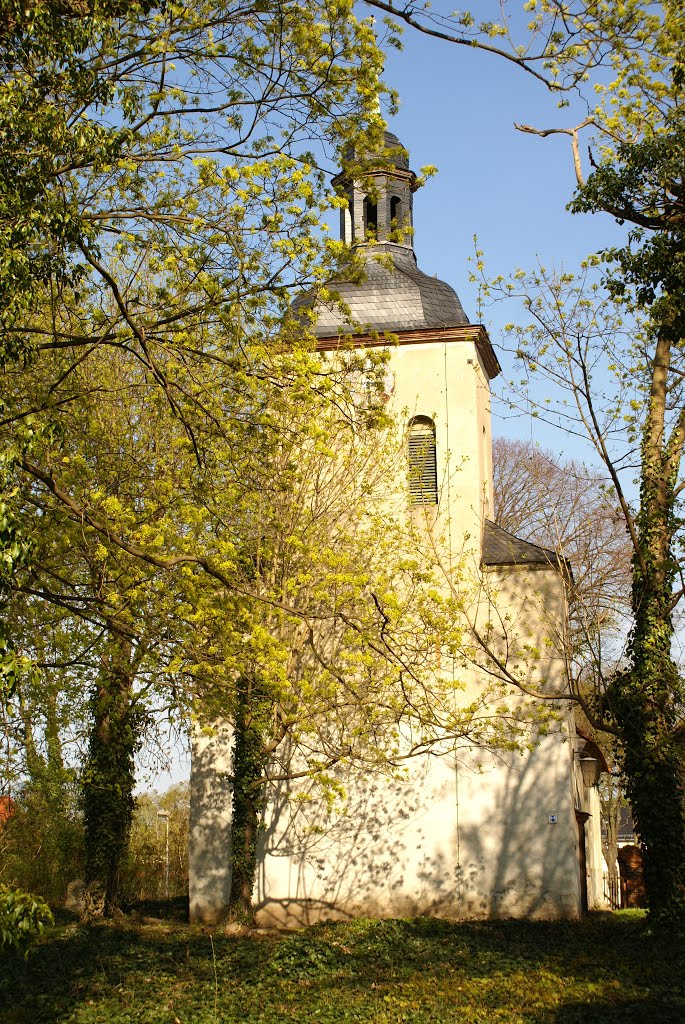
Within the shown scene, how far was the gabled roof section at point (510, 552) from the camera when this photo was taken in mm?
18328

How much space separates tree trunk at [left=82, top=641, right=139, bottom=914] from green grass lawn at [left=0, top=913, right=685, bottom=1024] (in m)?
1.42

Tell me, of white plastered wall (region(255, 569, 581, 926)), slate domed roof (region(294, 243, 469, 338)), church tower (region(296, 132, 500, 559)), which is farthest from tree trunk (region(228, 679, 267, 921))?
slate domed roof (region(294, 243, 469, 338))

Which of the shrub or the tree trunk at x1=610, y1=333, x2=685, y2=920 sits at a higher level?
the tree trunk at x1=610, y1=333, x2=685, y2=920

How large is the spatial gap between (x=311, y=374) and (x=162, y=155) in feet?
7.06

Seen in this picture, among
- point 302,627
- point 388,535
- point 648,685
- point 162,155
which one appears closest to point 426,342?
point 388,535

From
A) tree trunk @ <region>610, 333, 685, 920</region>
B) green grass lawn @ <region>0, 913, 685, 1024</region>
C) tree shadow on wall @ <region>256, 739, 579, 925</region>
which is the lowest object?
green grass lawn @ <region>0, 913, 685, 1024</region>

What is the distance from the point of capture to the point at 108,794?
17.1 m

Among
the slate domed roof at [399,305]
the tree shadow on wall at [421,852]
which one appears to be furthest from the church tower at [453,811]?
the slate domed roof at [399,305]

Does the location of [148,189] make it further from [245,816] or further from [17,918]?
[245,816]

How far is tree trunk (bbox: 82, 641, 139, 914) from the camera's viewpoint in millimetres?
16844

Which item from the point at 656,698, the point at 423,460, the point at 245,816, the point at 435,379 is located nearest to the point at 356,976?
the point at 245,816

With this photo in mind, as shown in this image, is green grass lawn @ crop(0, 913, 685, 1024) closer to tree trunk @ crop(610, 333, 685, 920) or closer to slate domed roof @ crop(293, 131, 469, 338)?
tree trunk @ crop(610, 333, 685, 920)

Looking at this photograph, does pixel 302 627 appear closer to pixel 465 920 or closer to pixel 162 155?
pixel 465 920

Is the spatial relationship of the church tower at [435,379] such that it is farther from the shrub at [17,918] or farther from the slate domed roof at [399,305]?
the shrub at [17,918]
